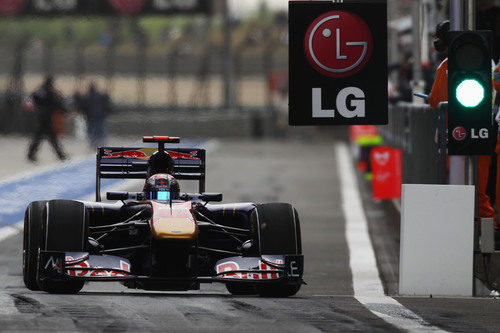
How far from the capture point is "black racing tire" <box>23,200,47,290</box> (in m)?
12.4

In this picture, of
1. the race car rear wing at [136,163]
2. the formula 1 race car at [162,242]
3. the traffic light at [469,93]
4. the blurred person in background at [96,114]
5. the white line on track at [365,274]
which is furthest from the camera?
the blurred person in background at [96,114]

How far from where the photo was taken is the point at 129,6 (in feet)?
180

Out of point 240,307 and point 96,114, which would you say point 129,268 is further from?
point 96,114

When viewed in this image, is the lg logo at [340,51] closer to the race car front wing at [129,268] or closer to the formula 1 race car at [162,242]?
the formula 1 race car at [162,242]

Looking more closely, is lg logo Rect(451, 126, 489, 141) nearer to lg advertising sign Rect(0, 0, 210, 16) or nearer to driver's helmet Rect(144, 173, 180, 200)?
driver's helmet Rect(144, 173, 180, 200)

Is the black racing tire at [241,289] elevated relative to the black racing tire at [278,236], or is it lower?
lower

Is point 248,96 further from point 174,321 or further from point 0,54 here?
point 174,321

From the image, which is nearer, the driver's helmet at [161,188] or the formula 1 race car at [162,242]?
the formula 1 race car at [162,242]

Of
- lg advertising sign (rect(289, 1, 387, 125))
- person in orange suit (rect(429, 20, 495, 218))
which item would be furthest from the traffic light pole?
lg advertising sign (rect(289, 1, 387, 125))

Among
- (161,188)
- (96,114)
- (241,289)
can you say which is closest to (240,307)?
(161,188)

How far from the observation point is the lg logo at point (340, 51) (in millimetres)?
14258

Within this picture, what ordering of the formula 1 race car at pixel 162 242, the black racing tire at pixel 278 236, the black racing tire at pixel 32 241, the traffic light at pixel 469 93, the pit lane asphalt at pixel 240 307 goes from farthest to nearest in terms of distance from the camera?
the traffic light at pixel 469 93
the black racing tire at pixel 278 236
the black racing tire at pixel 32 241
the formula 1 race car at pixel 162 242
the pit lane asphalt at pixel 240 307

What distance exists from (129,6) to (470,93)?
42649 millimetres

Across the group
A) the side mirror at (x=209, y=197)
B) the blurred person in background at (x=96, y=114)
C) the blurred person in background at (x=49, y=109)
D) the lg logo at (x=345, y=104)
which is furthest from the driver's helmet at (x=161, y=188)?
the blurred person in background at (x=96, y=114)
